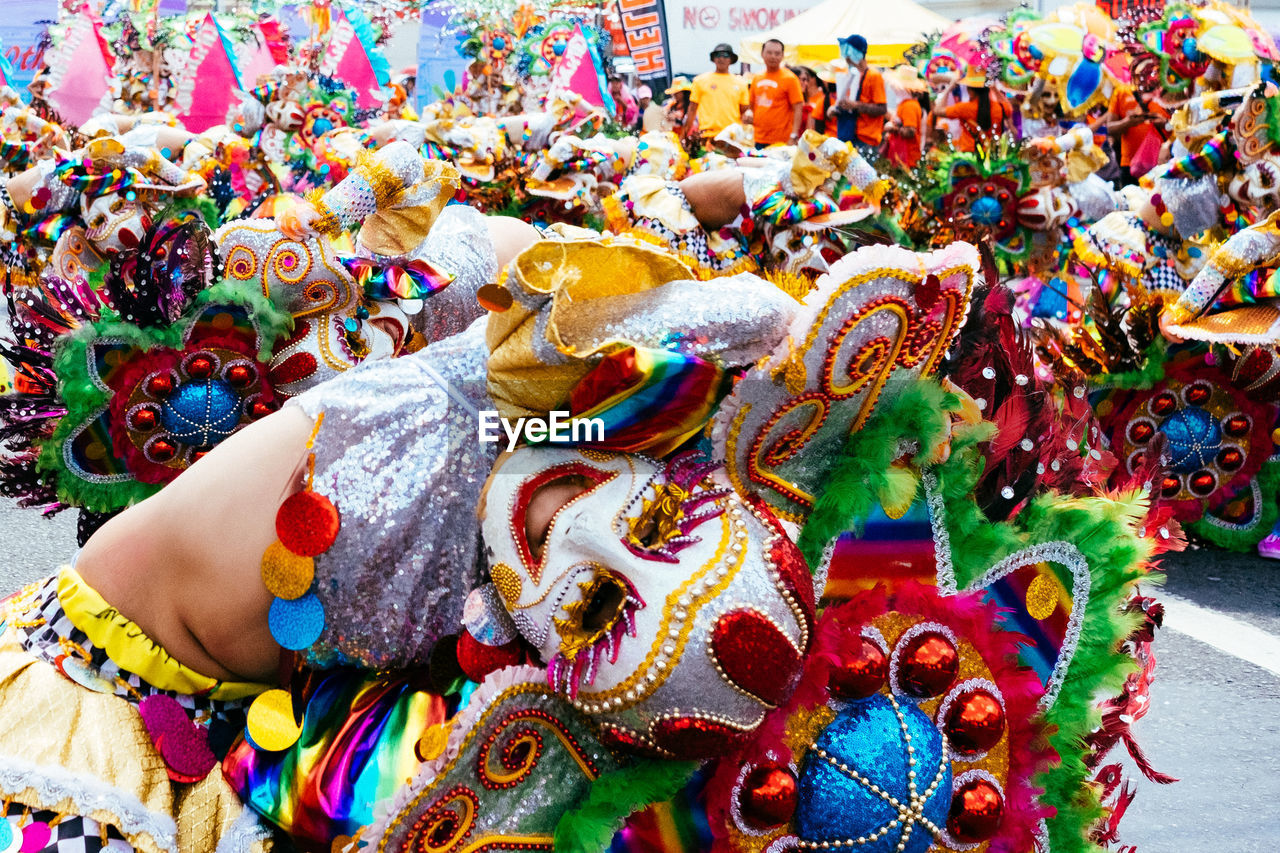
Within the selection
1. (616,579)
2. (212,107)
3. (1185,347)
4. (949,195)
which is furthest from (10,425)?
(212,107)

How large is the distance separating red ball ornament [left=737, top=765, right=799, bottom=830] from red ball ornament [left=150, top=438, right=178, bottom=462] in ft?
5.56

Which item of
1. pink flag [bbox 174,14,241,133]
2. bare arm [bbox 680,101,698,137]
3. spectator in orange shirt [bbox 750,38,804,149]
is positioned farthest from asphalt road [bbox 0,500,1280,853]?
pink flag [bbox 174,14,241,133]

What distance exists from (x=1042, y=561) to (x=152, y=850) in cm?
131

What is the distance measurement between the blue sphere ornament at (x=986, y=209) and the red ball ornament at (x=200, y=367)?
3.84m

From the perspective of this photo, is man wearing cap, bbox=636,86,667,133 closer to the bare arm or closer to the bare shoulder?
the bare arm

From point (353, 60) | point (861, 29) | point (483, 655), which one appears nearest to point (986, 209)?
point (483, 655)

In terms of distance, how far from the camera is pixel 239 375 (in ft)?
9.37

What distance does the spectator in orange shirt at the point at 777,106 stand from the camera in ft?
34.8

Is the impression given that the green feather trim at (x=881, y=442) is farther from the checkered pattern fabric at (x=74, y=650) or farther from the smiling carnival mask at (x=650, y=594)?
the checkered pattern fabric at (x=74, y=650)

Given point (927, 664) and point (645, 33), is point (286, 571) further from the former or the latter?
point (645, 33)

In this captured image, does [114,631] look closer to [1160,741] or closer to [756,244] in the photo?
[756,244]

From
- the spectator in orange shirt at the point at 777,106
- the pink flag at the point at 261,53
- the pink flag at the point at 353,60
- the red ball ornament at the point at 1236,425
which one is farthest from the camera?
the pink flag at the point at 353,60

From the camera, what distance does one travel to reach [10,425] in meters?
2.66

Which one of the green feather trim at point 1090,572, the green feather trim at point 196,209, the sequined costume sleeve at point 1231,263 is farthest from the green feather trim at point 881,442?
the green feather trim at point 196,209
